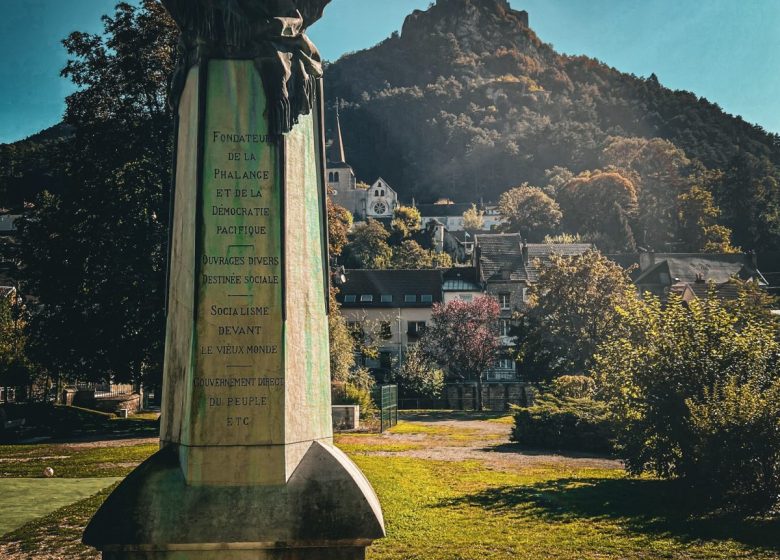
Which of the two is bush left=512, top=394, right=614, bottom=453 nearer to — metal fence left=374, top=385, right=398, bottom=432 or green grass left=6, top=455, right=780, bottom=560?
metal fence left=374, top=385, right=398, bottom=432

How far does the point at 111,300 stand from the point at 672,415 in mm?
19314

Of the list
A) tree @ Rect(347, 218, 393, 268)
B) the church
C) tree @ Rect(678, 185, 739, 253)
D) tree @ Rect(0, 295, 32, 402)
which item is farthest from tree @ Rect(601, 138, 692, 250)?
tree @ Rect(0, 295, 32, 402)

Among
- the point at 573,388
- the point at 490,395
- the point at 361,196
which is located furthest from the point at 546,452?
the point at 361,196

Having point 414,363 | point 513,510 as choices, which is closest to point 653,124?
point 414,363

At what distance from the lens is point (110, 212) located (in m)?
27.6

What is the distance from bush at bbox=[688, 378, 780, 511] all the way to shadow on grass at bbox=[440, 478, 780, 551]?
0.65 metres

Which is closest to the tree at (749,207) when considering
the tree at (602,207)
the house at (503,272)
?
the tree at (602,207)

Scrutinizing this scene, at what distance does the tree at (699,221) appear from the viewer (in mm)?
102875

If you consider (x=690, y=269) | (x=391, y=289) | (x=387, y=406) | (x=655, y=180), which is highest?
(x=655, y=180)

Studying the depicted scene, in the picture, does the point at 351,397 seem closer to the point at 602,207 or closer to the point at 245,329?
the point at 245,329

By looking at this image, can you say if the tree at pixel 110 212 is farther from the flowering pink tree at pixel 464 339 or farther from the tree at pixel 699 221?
the tree at pixel 699 221

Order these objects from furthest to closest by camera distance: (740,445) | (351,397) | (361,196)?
(361,196)
(351,397)
(740,445)

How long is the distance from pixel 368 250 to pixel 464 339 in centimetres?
5012

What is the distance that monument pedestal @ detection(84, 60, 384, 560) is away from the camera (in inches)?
234
